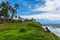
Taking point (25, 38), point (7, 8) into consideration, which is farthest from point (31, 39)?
point (7, 8)

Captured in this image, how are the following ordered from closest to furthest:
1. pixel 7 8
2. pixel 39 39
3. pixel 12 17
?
pixel 39 39 < pixel 7 8 < pixel 12 17

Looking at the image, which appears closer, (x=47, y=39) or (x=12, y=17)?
(x=47, y=39)

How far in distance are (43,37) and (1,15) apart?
207ft

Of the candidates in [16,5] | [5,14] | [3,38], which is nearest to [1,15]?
[5,14]

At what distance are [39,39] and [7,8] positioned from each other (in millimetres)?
61347

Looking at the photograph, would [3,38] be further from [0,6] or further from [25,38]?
[0,6]

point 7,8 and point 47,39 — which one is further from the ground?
point 7,8

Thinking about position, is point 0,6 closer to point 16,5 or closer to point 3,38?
point 16,5

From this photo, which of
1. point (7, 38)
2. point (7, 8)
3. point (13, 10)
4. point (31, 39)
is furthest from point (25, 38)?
point (13, 10)

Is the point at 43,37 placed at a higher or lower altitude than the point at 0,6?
lower

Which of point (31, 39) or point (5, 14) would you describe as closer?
point (31, 39)

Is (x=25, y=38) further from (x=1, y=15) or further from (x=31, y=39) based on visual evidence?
(x=1, y=15)

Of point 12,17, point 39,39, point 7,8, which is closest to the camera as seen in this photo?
point 39,39

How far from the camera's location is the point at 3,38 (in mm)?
28266
